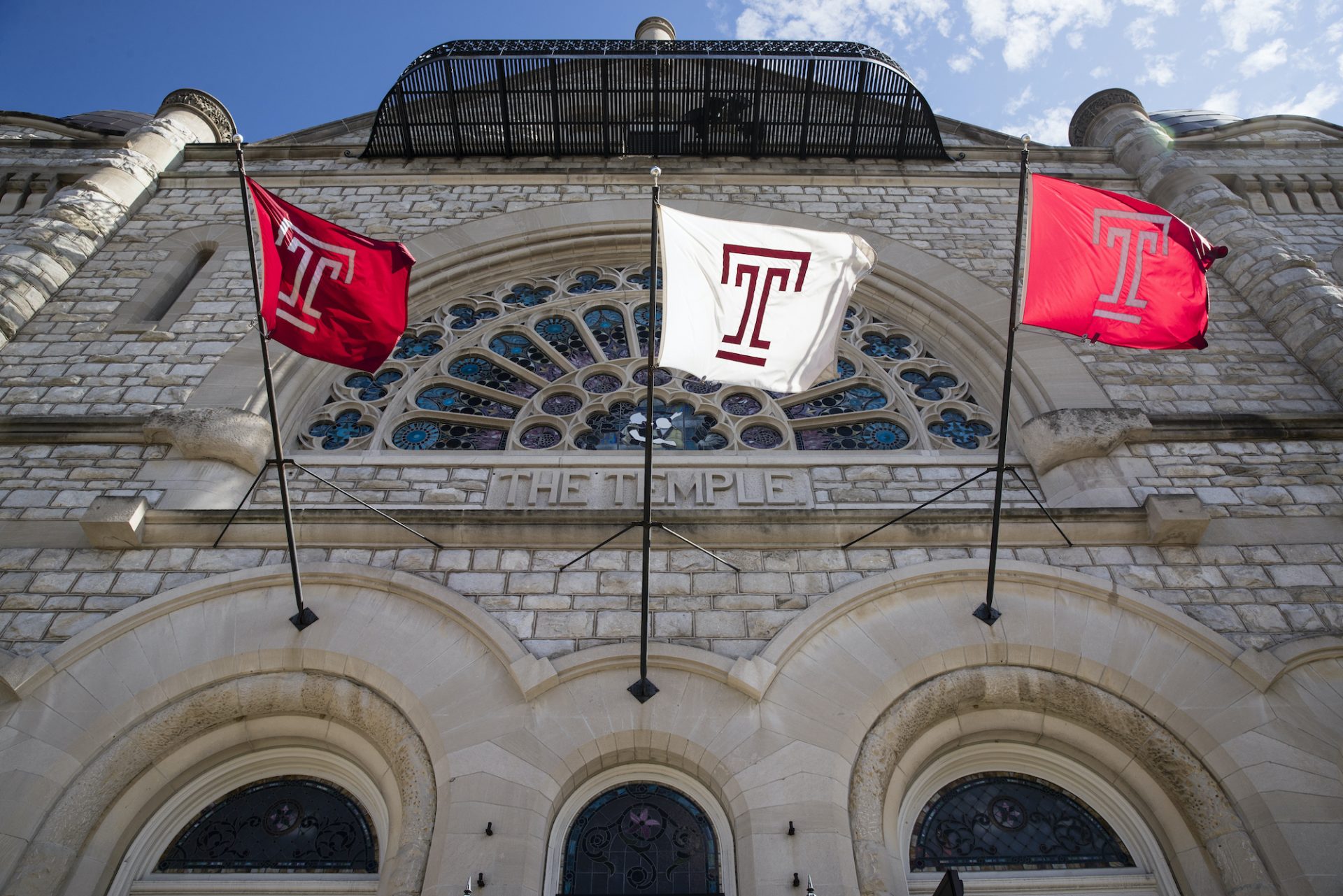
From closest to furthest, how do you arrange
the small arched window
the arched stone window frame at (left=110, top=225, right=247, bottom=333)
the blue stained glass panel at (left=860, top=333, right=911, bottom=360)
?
the arched stone window frame at (left=110, top=225, right=247, bottom=333)
the small arched window
the blue stained glass panel at (left=860, top=333, right=911, bottom=360)

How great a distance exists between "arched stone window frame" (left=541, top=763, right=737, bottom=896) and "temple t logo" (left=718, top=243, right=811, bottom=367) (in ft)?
8.81

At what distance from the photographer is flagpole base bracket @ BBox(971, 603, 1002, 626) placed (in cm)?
702

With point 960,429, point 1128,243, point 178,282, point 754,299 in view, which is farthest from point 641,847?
point 178,282

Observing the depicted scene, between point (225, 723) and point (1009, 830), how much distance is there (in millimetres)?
5178

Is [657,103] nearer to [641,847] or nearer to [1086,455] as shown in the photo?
[1086,455]

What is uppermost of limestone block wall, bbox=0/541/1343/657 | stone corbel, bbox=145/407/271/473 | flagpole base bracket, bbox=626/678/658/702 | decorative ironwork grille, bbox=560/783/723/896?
stone corbel, bbox=145/407/271/473

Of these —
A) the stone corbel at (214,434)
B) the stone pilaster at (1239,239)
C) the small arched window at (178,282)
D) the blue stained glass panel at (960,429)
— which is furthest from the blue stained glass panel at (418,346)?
the stone pilaster at (1239,239)

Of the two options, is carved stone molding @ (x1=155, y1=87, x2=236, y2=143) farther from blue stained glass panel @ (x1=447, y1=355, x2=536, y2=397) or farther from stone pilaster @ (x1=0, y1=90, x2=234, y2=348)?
blue stained glass panel @ (x1=447, y1=355, x2=536, y2=397)

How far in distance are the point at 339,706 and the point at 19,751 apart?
187 cm

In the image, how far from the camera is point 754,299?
6.70 m

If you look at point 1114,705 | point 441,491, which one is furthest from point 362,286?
point 1114,705

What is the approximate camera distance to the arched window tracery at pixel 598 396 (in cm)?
923

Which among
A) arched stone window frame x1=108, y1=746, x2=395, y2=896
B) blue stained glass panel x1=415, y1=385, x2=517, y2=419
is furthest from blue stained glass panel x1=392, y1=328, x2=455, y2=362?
arched stone window frame x1=108, y1=746, x2=395, y2=896

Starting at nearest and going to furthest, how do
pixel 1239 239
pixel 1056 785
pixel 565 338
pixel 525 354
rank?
pixel 1056 785 → pixel 525 354 → pixel 565 338 → pixel 1239 239
